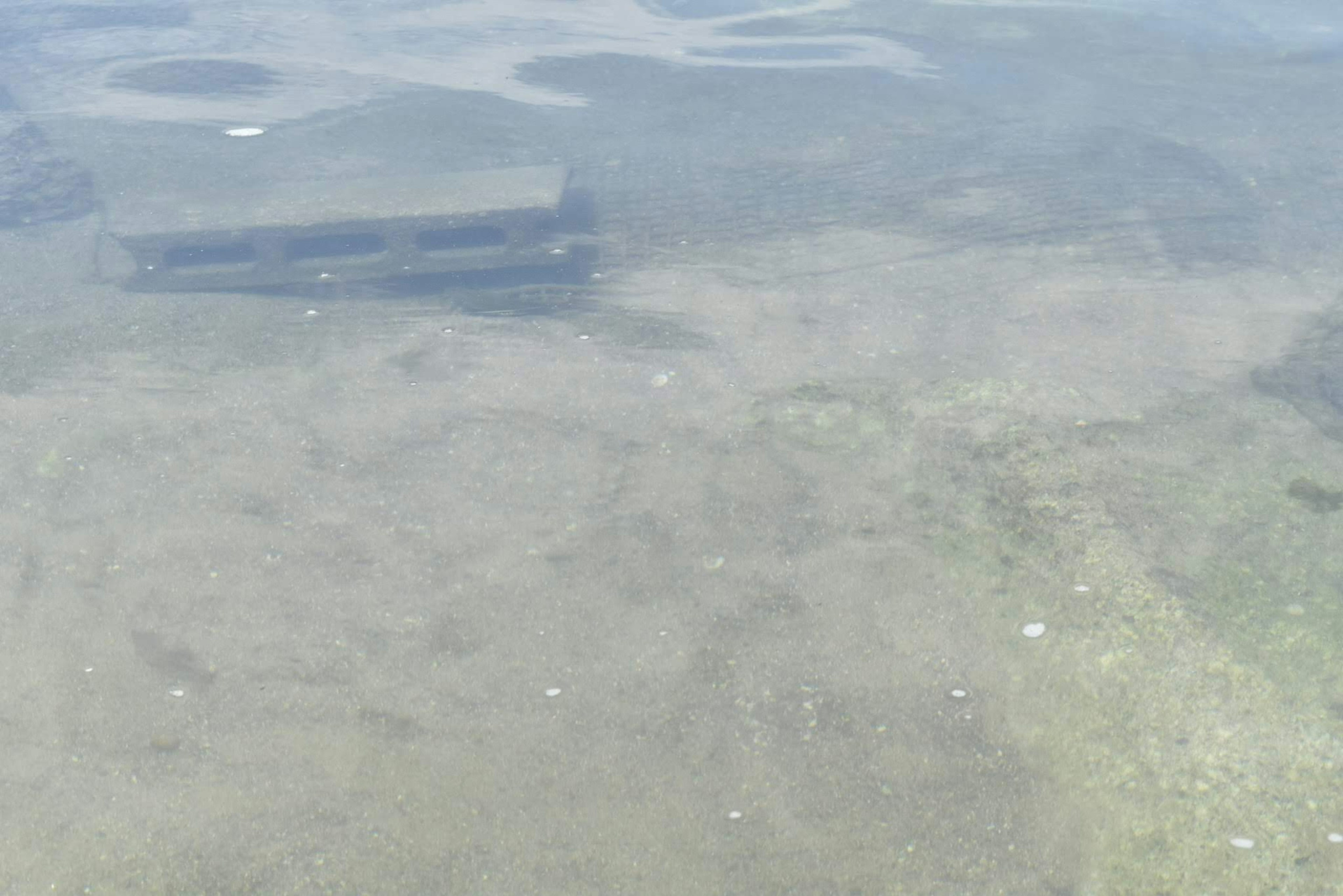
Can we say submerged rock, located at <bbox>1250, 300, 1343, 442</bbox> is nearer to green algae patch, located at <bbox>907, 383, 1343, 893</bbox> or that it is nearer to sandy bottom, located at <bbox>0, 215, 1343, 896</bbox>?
sandy bottom, located at <bbox>0, 215, 1343, 896</bbox>

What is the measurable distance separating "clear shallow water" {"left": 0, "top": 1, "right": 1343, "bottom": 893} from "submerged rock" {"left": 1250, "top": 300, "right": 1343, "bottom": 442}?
4 cm

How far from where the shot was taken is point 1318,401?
4.62 meters

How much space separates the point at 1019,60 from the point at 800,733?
30.7ft

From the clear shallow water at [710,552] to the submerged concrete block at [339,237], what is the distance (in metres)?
0.29

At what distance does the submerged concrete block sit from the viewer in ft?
20.4

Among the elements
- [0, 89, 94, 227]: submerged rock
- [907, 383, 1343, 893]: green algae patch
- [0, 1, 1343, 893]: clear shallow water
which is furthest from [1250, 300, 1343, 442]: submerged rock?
[0, 89, 94, 227]: submerged rock

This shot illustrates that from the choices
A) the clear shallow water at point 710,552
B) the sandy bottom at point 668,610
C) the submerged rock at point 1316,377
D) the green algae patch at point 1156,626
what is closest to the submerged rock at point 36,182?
the clear shallow water at point 710,552

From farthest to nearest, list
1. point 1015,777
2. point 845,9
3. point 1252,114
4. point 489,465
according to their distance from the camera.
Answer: point 845,9 < point 1252,114 < point 489,465 < point 1015,777

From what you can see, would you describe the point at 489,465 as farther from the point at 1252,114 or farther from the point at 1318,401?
the point at 1252,114

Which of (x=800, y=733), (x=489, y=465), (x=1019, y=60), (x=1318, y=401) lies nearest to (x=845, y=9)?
(x=1019, y=60)

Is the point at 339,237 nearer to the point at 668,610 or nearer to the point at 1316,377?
the point at 668,610

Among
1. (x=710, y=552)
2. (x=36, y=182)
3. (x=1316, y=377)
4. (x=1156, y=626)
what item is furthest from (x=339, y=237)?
(x=1316, y=377)

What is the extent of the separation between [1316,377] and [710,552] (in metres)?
3.00

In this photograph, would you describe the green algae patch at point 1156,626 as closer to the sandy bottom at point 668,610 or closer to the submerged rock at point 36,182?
the sandy bottom at point 668,610
